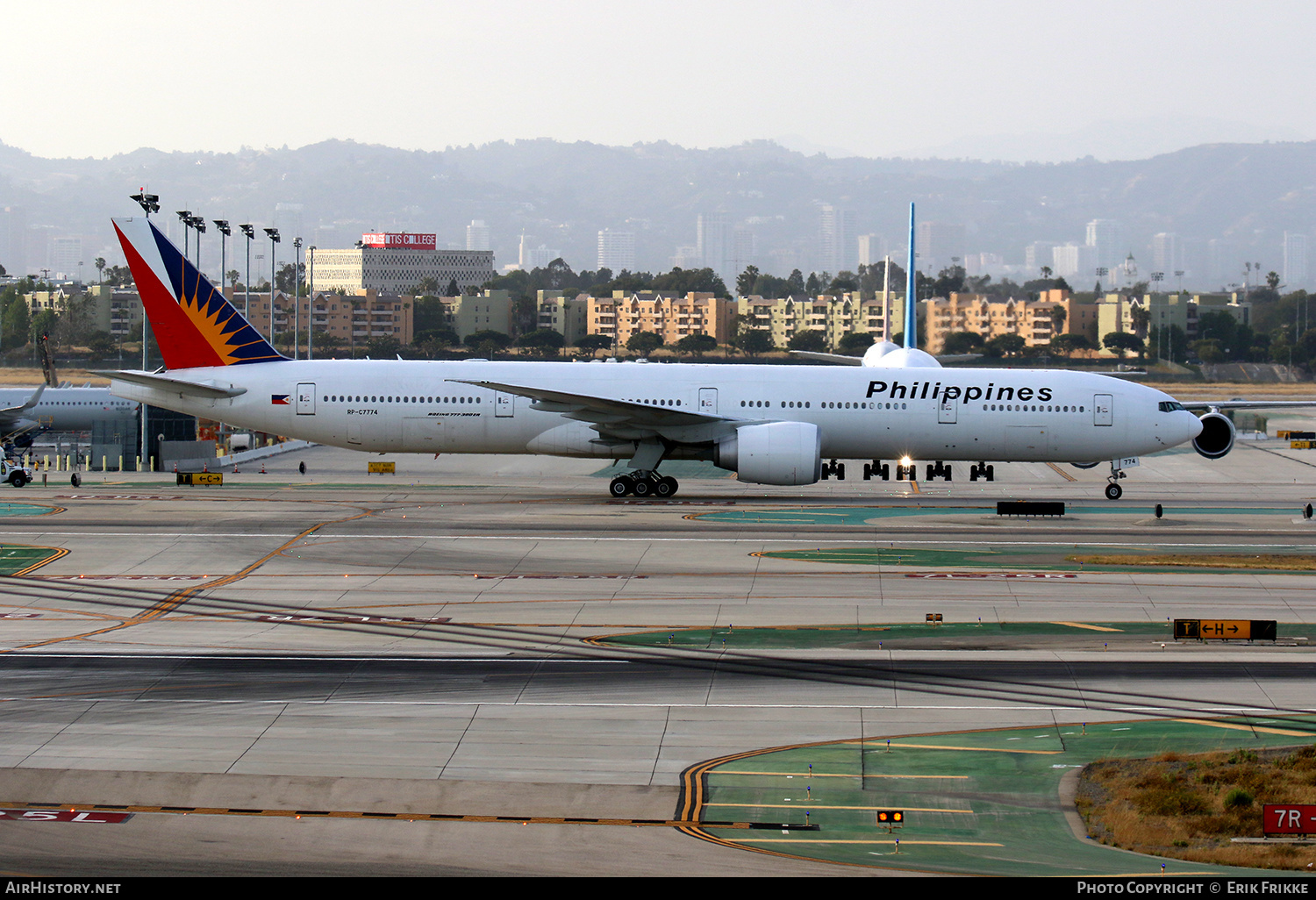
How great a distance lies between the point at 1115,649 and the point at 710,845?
12.1 meters

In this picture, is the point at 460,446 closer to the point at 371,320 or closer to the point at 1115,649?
the point at 1115,649

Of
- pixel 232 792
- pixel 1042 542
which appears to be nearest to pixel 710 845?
pixel 232 792

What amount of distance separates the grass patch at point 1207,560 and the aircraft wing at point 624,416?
43.2ft

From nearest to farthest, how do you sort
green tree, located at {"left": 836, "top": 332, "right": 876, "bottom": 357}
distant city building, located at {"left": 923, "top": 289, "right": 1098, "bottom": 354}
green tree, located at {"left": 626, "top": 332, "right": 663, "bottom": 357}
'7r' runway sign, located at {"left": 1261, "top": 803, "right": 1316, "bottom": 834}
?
'7r' runway sign, located at {"left": 1261, "top": 803, "right": 1316, "bottom": 834} < green tree, located at {"left": 836, "top": 332, "right": 876, "bottom": 357} < green tree, located at {"left": 626, "top": 332, "right": 663, "bottom": 357} < distant city building, located at {"left": 923, "top": 289, "right": 1098, "bottom": 354}

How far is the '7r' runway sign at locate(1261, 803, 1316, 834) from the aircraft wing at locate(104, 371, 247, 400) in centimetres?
3616

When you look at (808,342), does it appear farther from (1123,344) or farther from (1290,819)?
(1290,819)

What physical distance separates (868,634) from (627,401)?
62.2 ft

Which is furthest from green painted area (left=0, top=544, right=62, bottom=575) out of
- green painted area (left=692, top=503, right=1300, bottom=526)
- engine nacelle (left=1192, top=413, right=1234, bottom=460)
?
engine nacelle (left=1192, top=413, right=1234, bottom=460)

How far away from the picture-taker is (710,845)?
13.1 meters

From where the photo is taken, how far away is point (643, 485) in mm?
42750

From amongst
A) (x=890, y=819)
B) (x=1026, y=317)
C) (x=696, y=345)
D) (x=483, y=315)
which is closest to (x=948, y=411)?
(x=890, y=819)

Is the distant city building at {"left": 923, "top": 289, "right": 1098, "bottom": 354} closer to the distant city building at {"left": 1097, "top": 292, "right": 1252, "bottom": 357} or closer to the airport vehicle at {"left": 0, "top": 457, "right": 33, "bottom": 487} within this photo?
the distant city building at {"left": 1097, "top": 292, "right": 1252, "bottom": 357}

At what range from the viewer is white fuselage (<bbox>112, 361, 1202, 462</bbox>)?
41.7m

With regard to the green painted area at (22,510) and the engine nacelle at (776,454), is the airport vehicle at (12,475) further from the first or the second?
the engine nacelle at (776,454)
